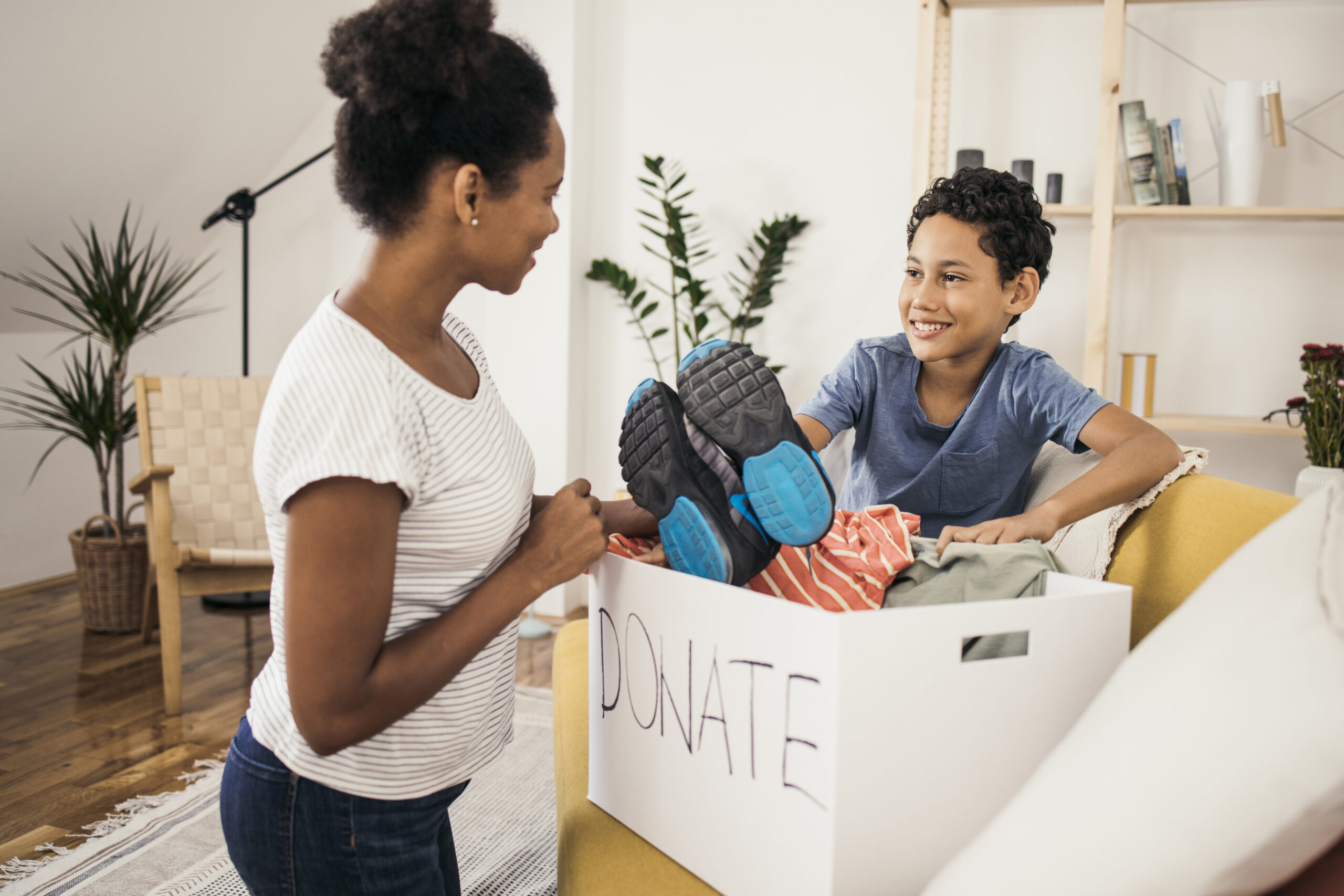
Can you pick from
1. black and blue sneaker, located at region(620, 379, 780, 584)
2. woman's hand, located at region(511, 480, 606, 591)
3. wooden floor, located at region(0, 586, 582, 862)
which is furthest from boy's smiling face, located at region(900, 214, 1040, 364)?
wooden floor, located at region(0, 586, 582, 862)

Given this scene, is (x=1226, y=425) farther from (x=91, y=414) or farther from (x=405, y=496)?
(x=91, y=414)

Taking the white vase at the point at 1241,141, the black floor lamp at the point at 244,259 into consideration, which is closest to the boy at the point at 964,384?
the white vase at the point at 1241,141

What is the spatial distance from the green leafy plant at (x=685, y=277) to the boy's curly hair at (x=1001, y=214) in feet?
5.07

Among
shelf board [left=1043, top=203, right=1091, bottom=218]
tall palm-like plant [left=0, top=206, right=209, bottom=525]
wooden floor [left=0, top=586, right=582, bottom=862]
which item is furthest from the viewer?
tall palm-like plant [left=0, top=206, right=209, bottom=525]

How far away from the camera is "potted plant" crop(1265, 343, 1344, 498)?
7.20 feet

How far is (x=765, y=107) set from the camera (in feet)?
10.2

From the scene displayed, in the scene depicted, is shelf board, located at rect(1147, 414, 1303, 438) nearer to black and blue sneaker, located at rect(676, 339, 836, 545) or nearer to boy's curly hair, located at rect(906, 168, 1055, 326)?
boy's curly hair, located at rect(906, 168, 1055, 326)

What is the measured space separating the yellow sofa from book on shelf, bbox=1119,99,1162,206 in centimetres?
165

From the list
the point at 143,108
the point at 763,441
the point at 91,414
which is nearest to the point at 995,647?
the point at 763,441

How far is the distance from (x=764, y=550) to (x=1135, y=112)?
2.18 metres

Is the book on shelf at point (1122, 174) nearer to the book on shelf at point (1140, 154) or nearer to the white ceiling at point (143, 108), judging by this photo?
the book on shelf at point (1140, 154)

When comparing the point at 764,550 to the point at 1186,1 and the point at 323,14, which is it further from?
the point at 323,14

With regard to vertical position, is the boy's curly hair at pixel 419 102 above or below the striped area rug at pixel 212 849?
above

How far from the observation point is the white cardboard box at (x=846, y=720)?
63 cm
